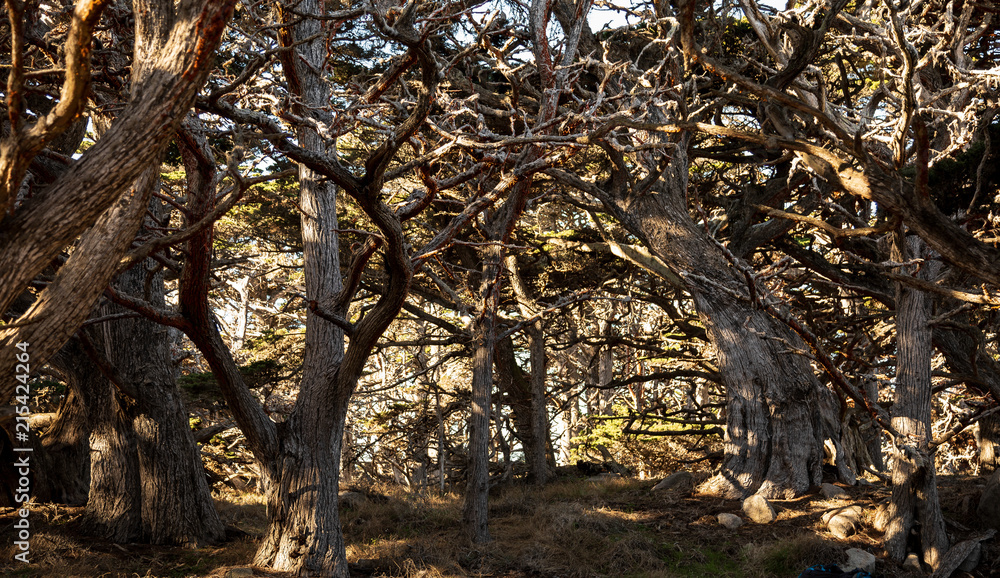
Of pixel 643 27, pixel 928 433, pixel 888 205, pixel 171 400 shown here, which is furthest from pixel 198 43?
pixel 643 27

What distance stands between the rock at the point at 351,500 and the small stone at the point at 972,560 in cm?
750

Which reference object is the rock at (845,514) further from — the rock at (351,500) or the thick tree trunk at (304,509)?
the rock at (351,500)

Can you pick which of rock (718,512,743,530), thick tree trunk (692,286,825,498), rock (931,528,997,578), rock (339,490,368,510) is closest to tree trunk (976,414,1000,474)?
thick tree trunk (692,286,825,498)

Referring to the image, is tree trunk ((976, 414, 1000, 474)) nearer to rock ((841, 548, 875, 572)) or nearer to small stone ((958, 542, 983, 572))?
small stone ((958, 542, 983, 572))

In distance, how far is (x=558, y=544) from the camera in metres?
7.66

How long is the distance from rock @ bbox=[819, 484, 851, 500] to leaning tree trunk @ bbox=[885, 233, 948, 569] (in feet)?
5.17

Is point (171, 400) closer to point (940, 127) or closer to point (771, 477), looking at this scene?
point (771, 477)

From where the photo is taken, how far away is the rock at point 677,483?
9.71 meters

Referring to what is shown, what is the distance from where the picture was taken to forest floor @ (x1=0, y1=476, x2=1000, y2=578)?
6.44 meters

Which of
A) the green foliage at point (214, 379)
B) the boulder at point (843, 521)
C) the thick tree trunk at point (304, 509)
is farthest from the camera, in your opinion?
the green foliage at point (214, 379)

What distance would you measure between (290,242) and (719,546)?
8481 mm

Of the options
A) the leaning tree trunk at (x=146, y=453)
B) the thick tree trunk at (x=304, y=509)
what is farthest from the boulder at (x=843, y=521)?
the leaning tree trunk at (x=146, y=453)

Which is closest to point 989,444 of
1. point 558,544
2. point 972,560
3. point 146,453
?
point 972,560

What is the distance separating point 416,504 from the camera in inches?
→ 384
